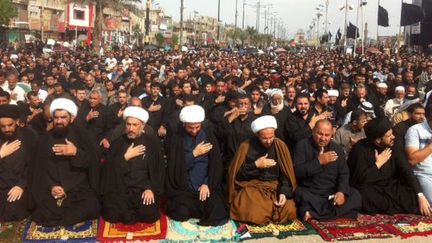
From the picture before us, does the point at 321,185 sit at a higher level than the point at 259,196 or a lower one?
higher

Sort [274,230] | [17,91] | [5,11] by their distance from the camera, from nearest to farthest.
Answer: [274,230] < [17,91] < [5,11]

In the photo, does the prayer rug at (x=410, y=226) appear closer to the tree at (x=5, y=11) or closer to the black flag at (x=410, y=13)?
the black flag at (x=410, y=13)

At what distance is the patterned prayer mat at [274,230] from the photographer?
4.45m

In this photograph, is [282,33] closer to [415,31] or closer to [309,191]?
[415,31]

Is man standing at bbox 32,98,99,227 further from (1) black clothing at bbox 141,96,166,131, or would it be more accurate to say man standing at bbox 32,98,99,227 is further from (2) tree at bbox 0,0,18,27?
(2) tree at bbox 0,0,18,27

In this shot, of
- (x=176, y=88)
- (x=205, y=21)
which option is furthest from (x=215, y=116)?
(x=205, y=21)

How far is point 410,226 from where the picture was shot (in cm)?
462

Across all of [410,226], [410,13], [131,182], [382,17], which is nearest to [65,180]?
[131,182]

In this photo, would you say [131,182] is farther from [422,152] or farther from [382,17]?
[382,17]

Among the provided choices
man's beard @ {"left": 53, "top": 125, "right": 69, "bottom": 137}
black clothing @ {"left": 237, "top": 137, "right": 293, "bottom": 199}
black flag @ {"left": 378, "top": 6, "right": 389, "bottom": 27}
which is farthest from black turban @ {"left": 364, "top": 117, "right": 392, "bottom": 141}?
black flag @ {"left": 378, "top": 6, "right": 389, "bottom": 27}

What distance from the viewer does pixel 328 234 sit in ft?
14.5

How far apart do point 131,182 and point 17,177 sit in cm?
113

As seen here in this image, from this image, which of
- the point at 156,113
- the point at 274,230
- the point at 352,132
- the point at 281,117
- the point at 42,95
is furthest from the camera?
the point at 42,95

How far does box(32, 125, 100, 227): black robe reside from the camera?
454cm
